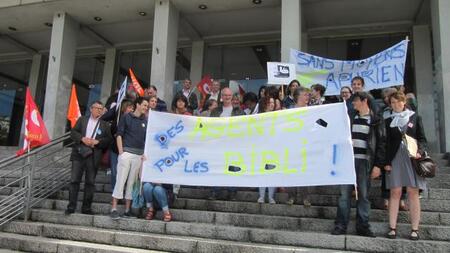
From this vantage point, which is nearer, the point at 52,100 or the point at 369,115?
the point at 369,115

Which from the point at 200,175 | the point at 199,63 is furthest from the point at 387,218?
the point at 199,63

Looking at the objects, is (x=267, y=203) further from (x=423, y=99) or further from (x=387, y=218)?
(x=423, y=99)

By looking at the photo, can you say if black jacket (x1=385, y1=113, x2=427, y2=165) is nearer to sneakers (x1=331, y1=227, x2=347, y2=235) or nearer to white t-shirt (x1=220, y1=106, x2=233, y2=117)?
sneakers (x1=331, y1=227, x2=347, y2=235)

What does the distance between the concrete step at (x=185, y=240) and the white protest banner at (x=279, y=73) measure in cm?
316

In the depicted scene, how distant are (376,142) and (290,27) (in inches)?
242

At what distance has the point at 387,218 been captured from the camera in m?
5.75

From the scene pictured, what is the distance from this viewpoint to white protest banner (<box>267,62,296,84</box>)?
307 inches

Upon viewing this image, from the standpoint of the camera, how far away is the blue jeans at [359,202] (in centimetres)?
535

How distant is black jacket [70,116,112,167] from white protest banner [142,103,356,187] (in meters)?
1.05

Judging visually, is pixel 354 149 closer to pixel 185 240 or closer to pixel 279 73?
pixel 185 240

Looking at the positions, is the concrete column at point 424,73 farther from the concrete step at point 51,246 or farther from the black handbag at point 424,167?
the concrete step at point 51,246

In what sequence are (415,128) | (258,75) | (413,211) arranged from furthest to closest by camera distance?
(258,75) → (415,128) → (413,211)

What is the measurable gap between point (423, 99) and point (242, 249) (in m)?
9.20

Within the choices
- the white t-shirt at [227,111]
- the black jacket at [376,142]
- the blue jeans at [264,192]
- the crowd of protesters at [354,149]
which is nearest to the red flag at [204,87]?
the crowd of protesters at [354,149]
